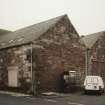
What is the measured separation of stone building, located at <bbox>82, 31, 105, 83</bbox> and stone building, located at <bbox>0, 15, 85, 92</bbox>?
209cm

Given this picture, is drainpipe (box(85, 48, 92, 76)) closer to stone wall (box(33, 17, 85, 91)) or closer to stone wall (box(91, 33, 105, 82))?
stone wall (box(91, 33, 105, 82))

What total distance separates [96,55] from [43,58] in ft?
31.9

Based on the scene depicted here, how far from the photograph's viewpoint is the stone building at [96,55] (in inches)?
1270

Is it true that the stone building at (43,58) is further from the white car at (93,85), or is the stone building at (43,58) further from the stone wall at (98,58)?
the white car at (93,85)

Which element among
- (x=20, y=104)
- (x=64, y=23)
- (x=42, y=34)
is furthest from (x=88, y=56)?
(x=20, y=104)

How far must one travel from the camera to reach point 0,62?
97.3 feet

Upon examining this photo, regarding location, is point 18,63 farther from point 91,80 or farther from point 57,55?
point 91,80

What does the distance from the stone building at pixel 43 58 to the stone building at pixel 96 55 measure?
2088 millimetres

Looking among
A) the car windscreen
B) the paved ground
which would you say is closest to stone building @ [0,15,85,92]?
the car windscreen

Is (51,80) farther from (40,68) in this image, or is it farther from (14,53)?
(14,53)

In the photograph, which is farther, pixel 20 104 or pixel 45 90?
pixel 45 90

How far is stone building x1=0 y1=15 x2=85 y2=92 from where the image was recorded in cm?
2542

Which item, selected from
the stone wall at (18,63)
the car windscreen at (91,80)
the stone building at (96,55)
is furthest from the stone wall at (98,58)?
the stone wall at (18,63)

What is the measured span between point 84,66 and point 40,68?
22.0 ft
